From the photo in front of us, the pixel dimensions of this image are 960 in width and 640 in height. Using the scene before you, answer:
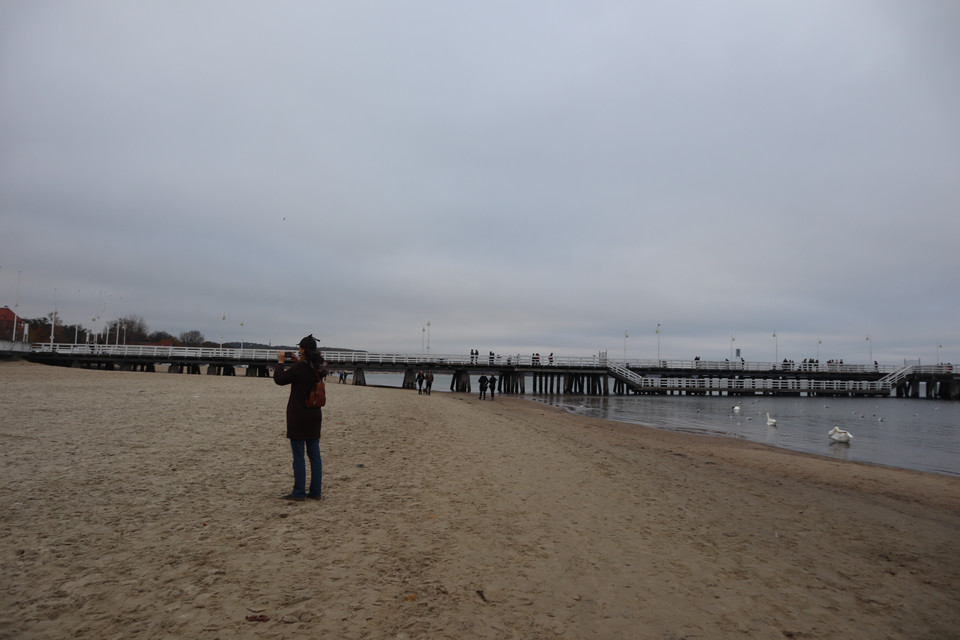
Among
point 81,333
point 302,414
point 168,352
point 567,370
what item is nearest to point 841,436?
point 302,414

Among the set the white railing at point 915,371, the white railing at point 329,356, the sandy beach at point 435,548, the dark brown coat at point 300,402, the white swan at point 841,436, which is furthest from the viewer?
the white railing at point 915,371

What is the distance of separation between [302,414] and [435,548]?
2373 millimetres

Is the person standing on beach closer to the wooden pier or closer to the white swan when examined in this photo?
the white swan

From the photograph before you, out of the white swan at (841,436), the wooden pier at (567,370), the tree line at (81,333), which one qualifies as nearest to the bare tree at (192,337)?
the tree line at (81,333)

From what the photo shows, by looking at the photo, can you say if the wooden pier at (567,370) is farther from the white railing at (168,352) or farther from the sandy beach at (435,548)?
the sandy beach at (435,548)

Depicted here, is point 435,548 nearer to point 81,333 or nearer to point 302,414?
point 302,414

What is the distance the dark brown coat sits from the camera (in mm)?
6266

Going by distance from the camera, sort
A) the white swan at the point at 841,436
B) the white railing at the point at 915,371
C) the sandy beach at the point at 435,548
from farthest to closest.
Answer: the white railing at the point at 915,371
the white swan at the point at 841,436
the sandy beach at the point at 435,548

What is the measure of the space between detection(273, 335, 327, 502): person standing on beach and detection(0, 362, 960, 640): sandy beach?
1.25ft

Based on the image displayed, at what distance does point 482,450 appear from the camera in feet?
37.2

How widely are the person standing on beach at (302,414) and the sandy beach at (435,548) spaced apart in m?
0.38

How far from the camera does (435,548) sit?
202 inches

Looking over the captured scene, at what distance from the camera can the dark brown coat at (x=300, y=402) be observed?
6266 millimetres

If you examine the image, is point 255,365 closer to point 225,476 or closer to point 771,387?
point 225,476
